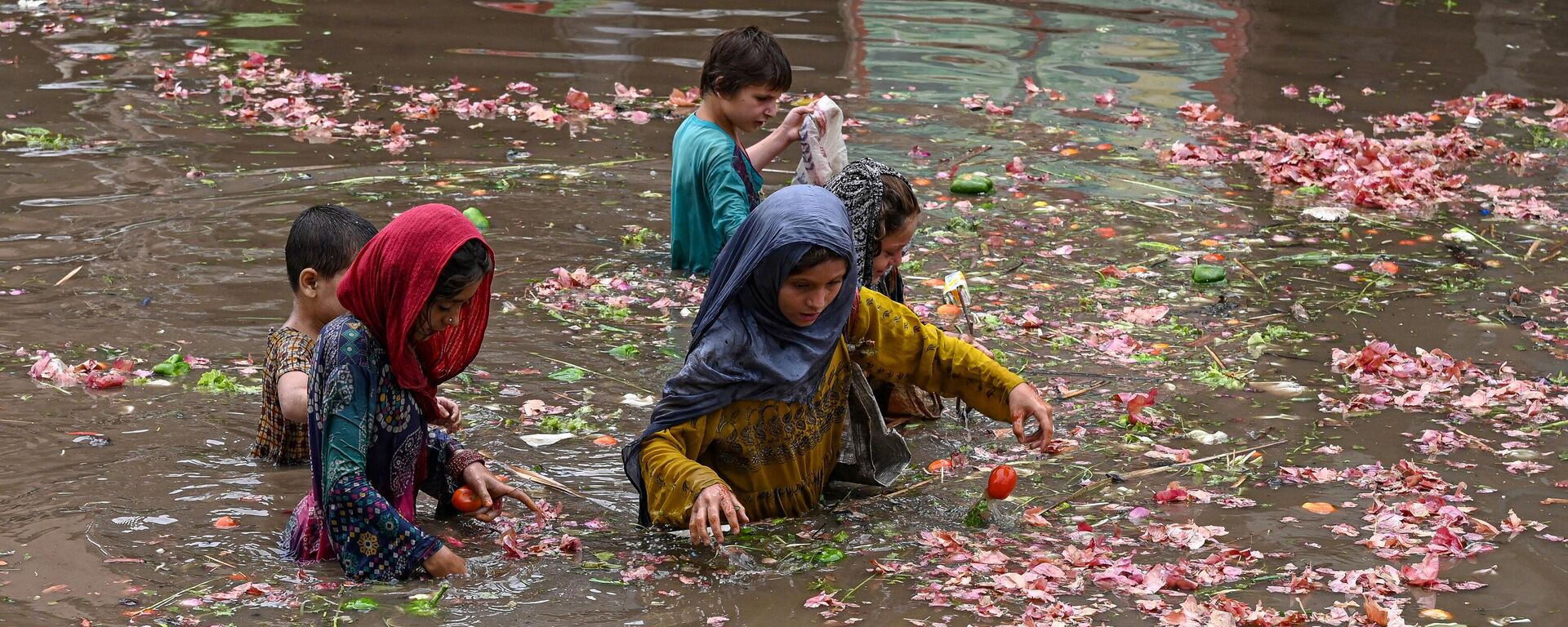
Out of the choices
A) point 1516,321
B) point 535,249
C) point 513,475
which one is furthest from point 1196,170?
point 513,475

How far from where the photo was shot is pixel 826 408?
14.0 feet

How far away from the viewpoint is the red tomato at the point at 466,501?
399 centimetres

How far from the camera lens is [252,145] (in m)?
8.99

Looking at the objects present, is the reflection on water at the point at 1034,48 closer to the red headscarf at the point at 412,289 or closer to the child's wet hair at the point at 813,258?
the child's wet hair at the point at 813,258

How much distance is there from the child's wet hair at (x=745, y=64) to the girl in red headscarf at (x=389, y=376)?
279cm

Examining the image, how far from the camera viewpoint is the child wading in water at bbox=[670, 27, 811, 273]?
6.29 meters

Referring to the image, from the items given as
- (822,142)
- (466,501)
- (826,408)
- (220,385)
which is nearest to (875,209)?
(826,408)

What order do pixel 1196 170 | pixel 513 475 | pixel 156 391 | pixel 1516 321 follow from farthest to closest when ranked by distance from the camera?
pixel 1196 170
pixel 1516 321
pixel 156 391
pixel 513 475

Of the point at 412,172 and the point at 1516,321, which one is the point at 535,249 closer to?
the point at 412,172

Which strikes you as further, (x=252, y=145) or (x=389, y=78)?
(x=389, y=78)

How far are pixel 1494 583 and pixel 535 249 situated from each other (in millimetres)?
4838

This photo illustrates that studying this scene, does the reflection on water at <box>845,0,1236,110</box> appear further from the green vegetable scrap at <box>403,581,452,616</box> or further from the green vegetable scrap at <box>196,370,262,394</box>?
the green vegetable scrap at <box>403,581,452,616</box>

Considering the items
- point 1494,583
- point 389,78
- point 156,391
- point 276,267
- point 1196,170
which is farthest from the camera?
point 389,78

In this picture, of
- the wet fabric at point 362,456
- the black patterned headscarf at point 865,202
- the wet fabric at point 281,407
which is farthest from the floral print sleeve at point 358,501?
the black patterned headscarf at point 865,202
